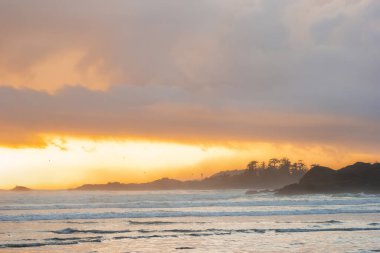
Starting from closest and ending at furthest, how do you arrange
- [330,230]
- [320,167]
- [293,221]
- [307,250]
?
[307,250] → [330,230] → [293,221] → [320,167]

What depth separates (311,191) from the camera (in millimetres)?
111750

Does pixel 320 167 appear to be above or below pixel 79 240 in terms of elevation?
above

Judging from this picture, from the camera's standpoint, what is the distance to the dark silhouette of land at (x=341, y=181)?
110m

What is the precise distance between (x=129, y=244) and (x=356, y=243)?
1127 cm

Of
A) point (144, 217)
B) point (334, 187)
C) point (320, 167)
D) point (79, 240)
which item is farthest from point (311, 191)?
point (79, 240)

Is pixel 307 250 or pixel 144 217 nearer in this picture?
pixel 307 250

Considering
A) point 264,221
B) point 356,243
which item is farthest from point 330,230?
point 264,221

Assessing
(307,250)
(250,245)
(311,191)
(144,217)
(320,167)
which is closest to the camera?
(307,250)

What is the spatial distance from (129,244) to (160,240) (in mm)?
2060

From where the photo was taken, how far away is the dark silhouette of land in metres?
110

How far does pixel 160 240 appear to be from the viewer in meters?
27.2

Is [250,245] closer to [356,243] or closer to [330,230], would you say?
[356,243]

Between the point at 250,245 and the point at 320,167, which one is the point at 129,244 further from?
the point at 320,167

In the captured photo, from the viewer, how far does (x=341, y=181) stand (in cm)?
11675
